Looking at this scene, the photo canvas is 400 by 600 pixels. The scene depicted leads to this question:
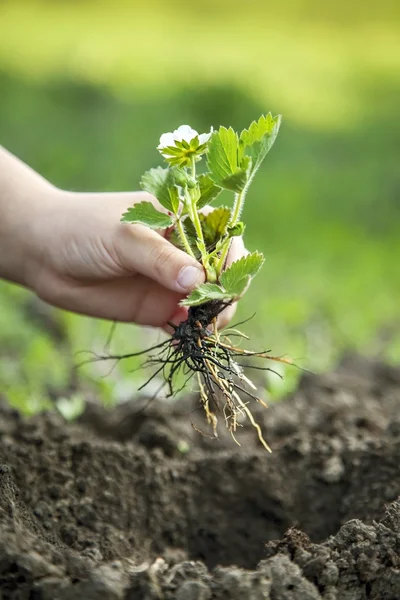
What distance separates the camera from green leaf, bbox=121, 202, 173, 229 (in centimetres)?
195

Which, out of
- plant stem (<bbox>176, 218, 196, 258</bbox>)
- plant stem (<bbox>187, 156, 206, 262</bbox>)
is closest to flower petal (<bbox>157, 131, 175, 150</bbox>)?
plant stem (<bbox>187, 156, 206, 262</bbox>)

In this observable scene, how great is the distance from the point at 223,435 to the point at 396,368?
1.22 meters

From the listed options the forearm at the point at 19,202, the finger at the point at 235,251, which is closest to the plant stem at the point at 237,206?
the finger at the point at 235,251

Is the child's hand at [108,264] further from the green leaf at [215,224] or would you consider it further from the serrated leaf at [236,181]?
the serrated leaf at [236,181]

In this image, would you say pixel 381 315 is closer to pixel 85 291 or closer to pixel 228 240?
pixel 85 291

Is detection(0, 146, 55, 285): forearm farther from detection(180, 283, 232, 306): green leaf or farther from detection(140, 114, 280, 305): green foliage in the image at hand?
detection(180, 283, 232, 306): green leaf

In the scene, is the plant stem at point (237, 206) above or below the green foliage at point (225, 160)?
below

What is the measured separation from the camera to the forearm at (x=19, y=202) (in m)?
2.48

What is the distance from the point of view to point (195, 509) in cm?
235

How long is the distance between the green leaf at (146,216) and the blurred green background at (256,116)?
2.23m

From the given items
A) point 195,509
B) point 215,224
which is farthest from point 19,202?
point 195,509

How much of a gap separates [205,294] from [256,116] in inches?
282

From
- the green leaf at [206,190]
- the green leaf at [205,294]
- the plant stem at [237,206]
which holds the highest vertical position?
the green leaf at [206,190]

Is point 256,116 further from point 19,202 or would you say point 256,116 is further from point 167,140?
point 167,140
